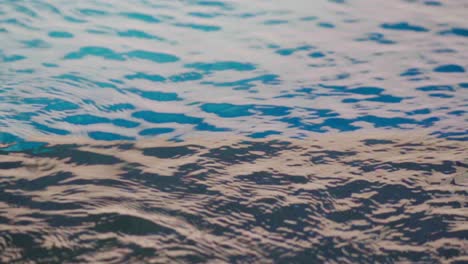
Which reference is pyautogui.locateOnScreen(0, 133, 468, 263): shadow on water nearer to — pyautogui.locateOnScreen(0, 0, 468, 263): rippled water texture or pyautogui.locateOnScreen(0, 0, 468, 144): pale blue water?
pyautogui.locateOnScreen(0, 0, 468, 263): rippled water texture

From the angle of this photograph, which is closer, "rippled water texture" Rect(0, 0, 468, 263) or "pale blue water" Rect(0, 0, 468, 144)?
"rippled water texture" Rect(0, 0, 468, 263)

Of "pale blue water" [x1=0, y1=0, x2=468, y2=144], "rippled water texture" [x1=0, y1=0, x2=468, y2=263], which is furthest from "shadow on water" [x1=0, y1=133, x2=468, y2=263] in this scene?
"pale blue water" [x1=0, y1=0, x2=468, y2=144]

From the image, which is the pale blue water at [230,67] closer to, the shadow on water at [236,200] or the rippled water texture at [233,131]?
the rippled water texture at [233,131]

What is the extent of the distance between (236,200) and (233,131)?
93 cm

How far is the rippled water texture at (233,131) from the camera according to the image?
7.44ft

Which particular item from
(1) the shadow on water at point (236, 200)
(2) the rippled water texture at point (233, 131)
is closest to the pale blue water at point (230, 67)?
(2) the rippled water texture at point (233, 131)

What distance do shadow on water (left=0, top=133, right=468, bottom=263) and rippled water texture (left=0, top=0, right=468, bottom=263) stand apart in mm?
11

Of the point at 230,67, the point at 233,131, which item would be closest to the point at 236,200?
the point at 233,131

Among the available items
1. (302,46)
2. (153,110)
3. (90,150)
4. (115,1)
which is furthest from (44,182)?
(115,1)

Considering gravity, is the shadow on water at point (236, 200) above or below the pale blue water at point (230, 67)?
below

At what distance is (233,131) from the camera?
342 cm

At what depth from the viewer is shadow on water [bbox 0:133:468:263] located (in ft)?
7.16

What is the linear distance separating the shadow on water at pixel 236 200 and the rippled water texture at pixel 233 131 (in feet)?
0.04

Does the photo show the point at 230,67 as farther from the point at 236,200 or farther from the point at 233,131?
the point at 236,200
